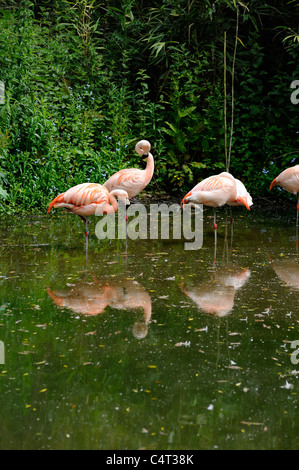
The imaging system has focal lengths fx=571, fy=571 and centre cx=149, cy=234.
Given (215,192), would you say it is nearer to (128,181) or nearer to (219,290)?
(128,181)

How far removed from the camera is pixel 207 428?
8.43ft

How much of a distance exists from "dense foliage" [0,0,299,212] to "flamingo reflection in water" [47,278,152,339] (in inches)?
151

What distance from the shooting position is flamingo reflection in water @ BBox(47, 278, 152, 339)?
414 cm

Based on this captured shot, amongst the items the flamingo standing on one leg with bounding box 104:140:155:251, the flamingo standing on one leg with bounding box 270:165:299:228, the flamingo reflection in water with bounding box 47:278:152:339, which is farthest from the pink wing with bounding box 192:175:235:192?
the flamingo reflection in water with bounding box 47:278:152:339

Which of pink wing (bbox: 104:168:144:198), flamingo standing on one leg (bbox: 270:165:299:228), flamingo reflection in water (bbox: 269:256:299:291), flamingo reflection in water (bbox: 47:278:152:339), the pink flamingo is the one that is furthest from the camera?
flamingo standing on one leg (bbox: 270:165:299:228)

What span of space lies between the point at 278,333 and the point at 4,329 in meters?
1.77

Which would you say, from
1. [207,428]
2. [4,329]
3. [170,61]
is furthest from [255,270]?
[170,61]

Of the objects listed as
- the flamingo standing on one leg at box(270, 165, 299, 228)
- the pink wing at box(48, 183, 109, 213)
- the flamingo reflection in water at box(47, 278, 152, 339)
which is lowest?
the flamingo reflection in water at box(47, 278, 152, 339)

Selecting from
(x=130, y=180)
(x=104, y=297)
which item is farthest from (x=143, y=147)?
(x=104, y=297)

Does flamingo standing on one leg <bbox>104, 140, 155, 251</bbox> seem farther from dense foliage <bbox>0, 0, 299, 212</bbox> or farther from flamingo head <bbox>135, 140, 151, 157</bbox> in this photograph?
dense foliage <bbox>0, 0, 299, 212</bbox>

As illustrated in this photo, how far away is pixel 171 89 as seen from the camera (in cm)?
970

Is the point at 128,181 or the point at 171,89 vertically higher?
the point at 171,89

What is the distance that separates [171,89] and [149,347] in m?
7.00
